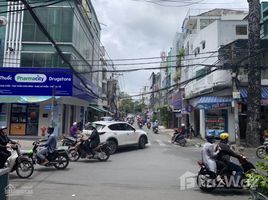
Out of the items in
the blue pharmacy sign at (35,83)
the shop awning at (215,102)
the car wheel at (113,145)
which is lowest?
the car wheel at (113,145)

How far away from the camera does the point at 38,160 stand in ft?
39.4

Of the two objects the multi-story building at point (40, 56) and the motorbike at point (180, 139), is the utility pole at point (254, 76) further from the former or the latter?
the multi-story building at point (40, 56)

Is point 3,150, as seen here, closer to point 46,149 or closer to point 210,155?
point 46,149

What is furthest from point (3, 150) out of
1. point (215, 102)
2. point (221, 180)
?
point (215, 102)

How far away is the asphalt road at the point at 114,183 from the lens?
8305mm

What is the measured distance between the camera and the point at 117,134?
18.6m

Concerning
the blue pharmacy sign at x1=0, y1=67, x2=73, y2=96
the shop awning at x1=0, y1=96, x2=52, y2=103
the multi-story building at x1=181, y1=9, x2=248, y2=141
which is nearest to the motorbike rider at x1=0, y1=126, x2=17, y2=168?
the multi-story building at x1=181, y1=9, x2=248, y2=141

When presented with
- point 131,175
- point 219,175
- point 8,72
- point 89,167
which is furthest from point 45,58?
point 219,175

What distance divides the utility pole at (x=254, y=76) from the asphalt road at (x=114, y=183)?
8510 millimetres

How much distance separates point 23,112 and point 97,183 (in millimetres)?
19175

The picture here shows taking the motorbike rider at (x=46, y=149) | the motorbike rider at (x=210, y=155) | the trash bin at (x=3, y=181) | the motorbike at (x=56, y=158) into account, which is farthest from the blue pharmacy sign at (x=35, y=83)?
the trash bin at (x=3, y=181)

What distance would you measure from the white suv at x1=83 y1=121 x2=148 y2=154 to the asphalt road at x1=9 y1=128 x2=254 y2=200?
3991mm

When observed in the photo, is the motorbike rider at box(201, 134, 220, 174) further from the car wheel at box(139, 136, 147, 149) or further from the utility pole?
the utility pole

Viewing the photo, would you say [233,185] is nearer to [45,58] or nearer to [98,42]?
[45,58]
